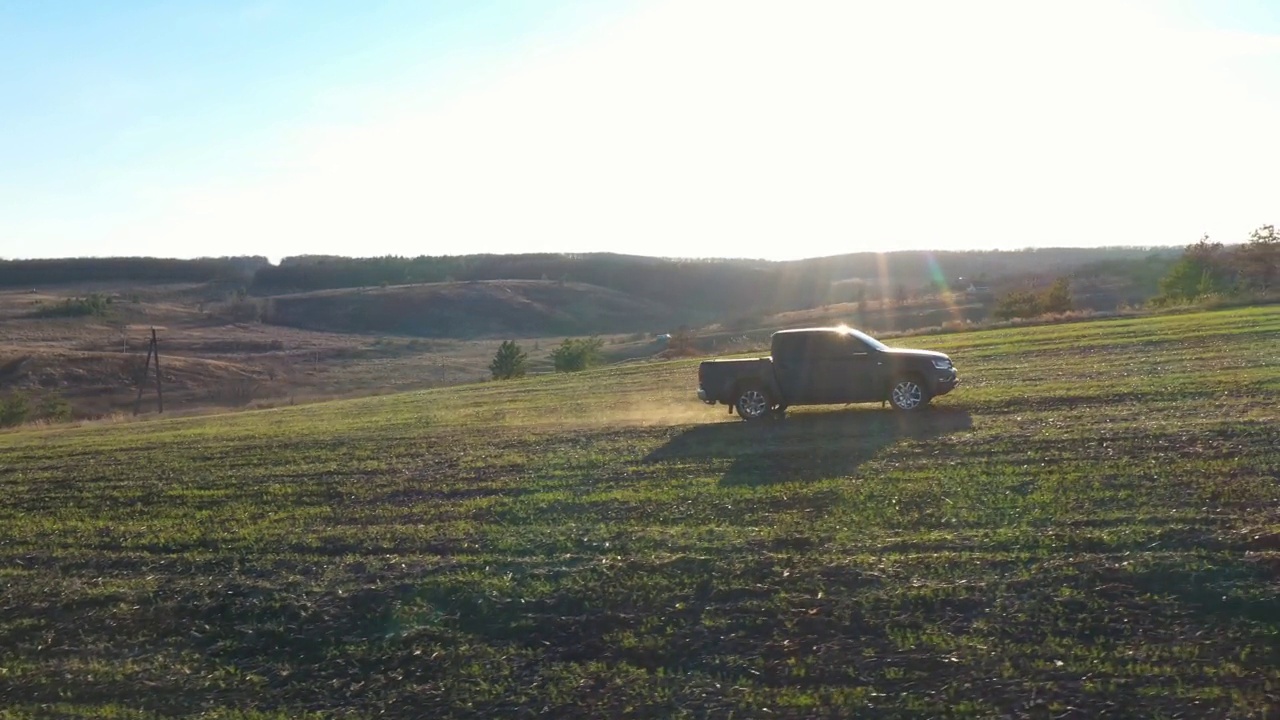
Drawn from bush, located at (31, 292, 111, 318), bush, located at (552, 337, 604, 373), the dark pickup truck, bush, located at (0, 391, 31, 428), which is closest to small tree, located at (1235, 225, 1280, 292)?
bush, located at (552, 337, 604, 373)

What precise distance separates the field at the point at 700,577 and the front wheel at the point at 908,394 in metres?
0.80

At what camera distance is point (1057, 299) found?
2200 inches

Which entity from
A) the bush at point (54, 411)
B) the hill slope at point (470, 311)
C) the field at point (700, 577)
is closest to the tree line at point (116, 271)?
the hill slope at point (470, 311)

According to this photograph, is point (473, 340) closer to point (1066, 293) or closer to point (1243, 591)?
point (1066, 293)

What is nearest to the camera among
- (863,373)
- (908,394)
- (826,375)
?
(908,394)

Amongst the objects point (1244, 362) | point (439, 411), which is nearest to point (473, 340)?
point (439, 411)

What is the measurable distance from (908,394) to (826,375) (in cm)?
142

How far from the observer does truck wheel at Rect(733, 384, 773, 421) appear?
21.3 meters

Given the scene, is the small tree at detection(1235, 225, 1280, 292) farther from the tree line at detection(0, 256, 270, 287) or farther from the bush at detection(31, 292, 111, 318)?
the tree line at detection(0, 256, 270, 287)

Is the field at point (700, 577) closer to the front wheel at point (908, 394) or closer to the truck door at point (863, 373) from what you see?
the front wheel at point (908, 394)

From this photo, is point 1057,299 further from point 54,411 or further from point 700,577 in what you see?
point 700,577

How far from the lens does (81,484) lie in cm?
1972

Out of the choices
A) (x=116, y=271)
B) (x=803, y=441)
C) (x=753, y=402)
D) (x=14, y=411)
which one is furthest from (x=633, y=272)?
(x=803, y=441)

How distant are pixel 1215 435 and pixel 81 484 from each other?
659 inches
